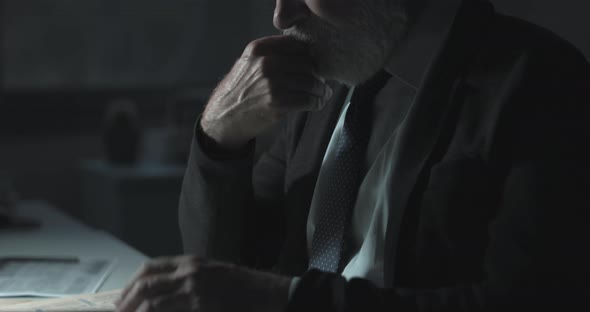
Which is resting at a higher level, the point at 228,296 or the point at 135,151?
the point at 228,296

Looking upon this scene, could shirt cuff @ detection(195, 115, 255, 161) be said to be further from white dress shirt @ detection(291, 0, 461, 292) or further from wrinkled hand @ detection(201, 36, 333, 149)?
white dress shirt @ detection(291, 0, 461, 292)

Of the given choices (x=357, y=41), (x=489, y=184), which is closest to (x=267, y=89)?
(x=357, y=41)

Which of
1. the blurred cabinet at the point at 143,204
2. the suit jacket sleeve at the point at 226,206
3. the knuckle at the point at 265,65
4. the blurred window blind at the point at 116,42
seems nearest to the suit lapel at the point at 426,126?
the knuckle at the point at 265,65

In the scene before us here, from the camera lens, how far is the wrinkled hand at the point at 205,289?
0.83 metres

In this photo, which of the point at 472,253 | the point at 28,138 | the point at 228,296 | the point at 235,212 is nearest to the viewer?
the point at 228,296

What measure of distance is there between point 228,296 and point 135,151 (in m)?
2.53

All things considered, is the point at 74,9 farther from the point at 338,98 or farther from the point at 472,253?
the point at 472,253

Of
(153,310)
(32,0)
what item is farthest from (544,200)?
(32,0)

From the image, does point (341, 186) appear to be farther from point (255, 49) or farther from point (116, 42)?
point (116, 42)

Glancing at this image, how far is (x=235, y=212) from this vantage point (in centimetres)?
127

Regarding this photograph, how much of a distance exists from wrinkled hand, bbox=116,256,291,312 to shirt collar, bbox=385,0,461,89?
370 millimetres

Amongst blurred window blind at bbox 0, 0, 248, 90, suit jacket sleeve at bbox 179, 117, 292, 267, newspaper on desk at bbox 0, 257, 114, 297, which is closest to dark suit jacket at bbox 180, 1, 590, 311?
suit jacket sleeve at bbox 179, 117, 292, 267

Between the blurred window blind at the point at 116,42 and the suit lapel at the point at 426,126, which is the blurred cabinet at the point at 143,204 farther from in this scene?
the suit lapel at the point at 426,126

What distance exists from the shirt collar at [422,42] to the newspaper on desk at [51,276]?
543 mm
